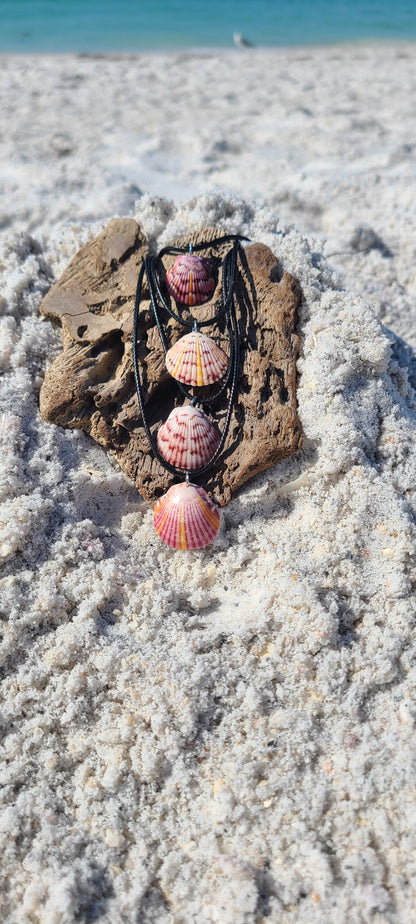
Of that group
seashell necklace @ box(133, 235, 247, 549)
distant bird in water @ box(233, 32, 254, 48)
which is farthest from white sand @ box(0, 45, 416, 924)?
distant bird in water @ box(233, 32, 254, 48)

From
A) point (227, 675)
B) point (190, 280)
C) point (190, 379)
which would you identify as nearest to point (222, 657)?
point (227, 675)

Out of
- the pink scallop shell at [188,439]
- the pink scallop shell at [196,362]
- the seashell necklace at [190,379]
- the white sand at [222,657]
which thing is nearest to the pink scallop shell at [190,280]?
the seashell necklace at [190,379]

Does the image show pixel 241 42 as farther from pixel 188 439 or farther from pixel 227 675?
pixel 227 675

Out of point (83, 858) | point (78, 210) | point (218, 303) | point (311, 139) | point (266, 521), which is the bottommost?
point (83, 858)

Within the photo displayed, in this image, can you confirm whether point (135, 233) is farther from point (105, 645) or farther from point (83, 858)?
point (83, 858)

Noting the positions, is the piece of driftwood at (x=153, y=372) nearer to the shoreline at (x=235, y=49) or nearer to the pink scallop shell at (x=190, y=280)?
the pink scallop shell at (x=190, y=280)

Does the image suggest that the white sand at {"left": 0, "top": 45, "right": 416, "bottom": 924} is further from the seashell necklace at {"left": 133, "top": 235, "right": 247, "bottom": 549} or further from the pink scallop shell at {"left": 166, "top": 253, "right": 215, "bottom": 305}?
the pink scallop shell at {"left": 166, "top": 253, "right": 215, "bottom": 305}

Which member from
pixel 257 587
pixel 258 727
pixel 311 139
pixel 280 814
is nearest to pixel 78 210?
pixel 311 139
